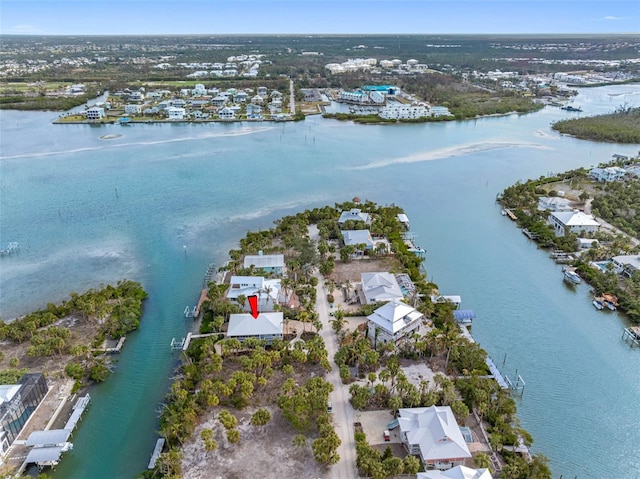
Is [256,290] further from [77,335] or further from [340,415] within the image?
[77,335]

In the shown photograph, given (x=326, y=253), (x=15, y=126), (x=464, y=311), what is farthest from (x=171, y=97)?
(x=464, y=311)

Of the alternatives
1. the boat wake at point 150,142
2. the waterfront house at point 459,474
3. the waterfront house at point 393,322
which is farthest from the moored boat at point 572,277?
the boat wake at point 150,142

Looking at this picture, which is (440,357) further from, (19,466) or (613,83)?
(613,83)

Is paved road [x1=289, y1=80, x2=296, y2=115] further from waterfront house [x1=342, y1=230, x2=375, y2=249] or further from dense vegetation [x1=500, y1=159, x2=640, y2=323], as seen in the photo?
waterfront house [x1=342, y1=230, x2=375, y2=249]

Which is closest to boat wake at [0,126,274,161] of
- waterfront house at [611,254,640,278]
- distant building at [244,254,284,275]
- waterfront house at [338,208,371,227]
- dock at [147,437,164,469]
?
waterfront house at [338,208,371,227]

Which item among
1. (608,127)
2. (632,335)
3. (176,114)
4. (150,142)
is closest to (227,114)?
(176,114)
